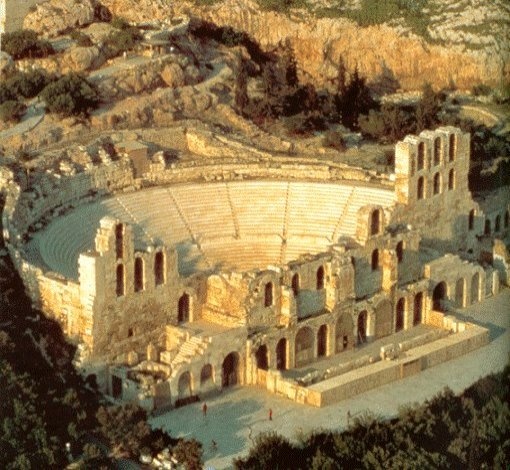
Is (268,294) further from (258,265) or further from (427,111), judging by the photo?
(427,111)

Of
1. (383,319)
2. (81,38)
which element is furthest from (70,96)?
(383,319)

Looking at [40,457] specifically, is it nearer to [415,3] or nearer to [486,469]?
[486,469]

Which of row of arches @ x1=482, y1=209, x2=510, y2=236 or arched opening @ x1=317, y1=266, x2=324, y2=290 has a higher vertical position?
arched opening @ x1=317, y1=266, x2=324, y2=290

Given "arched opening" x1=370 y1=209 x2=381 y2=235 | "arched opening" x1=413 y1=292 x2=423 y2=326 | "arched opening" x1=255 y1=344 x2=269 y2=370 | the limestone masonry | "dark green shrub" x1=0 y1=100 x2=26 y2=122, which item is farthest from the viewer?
"dark green shrub" x1=0 y1=100 x2=26 y2=122

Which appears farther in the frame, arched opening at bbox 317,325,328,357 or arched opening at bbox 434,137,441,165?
arched opening at bbox 434,137,441,165

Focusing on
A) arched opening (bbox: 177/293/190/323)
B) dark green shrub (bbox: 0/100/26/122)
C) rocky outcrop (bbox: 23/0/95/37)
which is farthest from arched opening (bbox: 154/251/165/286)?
rocky outcrop (bbox: 23/0/95/37)

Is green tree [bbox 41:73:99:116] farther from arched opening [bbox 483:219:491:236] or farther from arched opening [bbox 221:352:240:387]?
arched opening [bbox 221:352:240:387]
